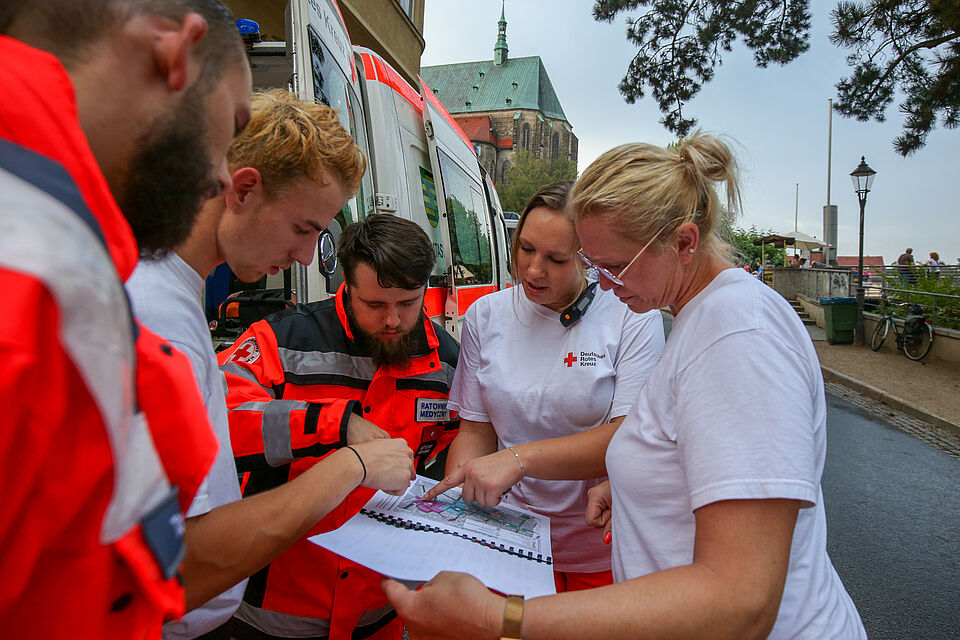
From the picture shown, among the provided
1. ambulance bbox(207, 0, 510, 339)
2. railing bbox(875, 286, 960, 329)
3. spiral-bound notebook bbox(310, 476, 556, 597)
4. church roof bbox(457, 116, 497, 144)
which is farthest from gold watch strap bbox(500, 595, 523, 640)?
church roof bbox(457, 116, 497, 144)

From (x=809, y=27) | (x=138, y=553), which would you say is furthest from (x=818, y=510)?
(x=809, y=27)

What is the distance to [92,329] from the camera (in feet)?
1.44

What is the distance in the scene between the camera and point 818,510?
117 centimetres

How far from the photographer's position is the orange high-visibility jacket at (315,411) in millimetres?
1570

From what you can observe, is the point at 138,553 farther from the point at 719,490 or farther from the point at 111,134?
the point at 719,490

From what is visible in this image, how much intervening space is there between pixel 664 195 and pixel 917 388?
10386 mm

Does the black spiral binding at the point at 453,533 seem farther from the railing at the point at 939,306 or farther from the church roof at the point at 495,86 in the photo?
the church roof at the point at 495,86

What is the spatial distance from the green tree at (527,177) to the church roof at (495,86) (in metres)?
11.0

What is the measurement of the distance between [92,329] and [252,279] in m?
1.17

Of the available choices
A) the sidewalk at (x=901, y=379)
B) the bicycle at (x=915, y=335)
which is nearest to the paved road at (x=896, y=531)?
the sidewalk at (x=901, y=379)

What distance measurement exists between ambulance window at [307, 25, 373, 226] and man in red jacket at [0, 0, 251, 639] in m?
2.11

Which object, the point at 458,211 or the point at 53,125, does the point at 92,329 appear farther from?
the point at 458,211

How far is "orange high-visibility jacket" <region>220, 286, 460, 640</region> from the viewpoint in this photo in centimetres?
157

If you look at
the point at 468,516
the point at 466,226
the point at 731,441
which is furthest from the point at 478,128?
the point at 731,441
